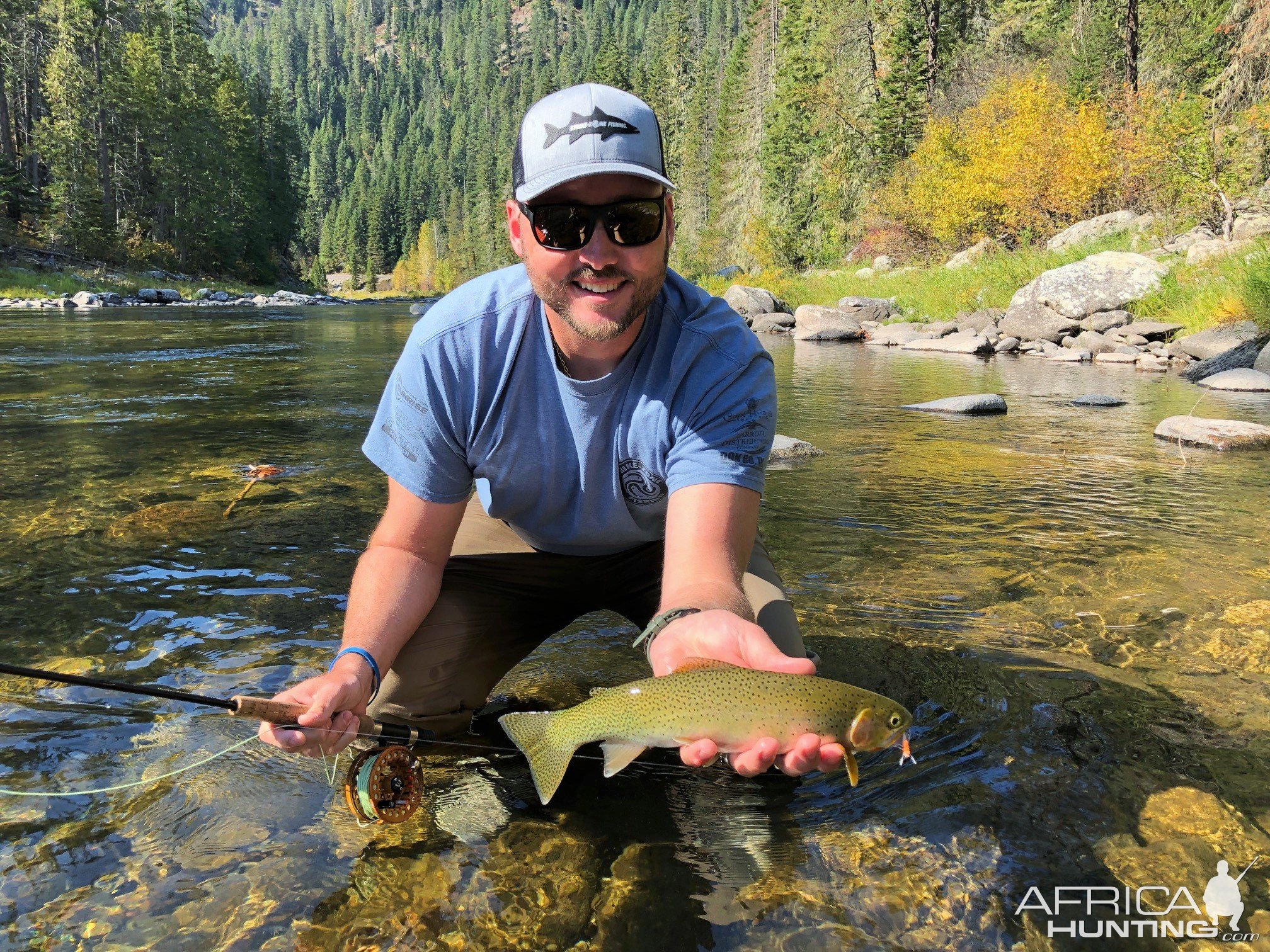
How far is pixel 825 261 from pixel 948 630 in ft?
146

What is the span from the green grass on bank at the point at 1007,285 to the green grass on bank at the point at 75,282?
93.9 ft

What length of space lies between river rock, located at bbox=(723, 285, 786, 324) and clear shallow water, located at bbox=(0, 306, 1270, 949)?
26945 millimetres

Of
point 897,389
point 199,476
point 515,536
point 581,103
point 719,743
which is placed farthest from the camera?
point 897,389

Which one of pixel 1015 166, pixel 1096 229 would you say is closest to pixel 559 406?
pixel 1096 229

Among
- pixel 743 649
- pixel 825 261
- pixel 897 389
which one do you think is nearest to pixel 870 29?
pixel 825 261

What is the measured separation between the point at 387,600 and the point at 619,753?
956 mm

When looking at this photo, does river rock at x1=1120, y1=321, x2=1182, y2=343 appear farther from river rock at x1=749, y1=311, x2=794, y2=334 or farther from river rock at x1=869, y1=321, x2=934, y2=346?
river rock at x1=749, y1=311, x2=794, y2=334

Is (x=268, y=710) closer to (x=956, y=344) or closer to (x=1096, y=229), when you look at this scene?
(x=956, y=344)

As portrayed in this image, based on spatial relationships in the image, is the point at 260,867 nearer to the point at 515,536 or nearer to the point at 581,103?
the point at 515,536

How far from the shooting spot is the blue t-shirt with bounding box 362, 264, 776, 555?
3.13 metres

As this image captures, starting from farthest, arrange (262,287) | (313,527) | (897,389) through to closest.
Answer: (262,287)
(897,389)
(313,527)

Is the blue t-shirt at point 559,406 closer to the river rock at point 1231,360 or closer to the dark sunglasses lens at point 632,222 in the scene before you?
the dark sunglasses lens at point 632,222

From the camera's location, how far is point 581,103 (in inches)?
115

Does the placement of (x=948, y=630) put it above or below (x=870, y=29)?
below
